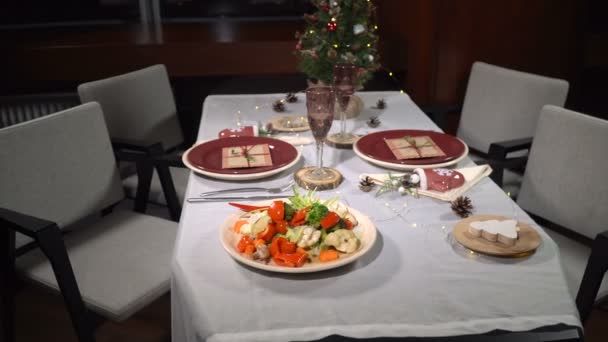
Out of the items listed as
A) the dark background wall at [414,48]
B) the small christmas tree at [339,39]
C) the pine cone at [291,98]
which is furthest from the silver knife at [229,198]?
the dark background wall at [414,48]

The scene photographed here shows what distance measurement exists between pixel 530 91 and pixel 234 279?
5.41ft

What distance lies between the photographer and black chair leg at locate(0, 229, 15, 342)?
1546mm

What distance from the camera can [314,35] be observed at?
200 centimetres

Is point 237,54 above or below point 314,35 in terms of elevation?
below

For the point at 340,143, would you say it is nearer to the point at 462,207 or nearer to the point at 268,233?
the point at 462,207

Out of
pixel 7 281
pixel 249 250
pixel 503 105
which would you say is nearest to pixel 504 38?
pixel 503 105

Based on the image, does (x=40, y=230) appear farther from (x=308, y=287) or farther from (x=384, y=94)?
(x=384, y=94)

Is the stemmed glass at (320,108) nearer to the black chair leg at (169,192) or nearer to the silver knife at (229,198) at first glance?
the silver knife at (229,198)

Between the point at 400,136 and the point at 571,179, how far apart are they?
0.52 m

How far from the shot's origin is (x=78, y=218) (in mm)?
1792

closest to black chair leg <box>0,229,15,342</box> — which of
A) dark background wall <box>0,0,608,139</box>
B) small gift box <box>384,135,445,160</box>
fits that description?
small gift box <box>384,135,445,160</box>

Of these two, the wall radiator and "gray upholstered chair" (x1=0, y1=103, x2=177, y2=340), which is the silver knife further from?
the wall radiator

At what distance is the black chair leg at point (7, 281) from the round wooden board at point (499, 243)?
1.16 meters

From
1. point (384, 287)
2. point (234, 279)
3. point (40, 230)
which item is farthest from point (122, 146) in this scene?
point (384, 287)
